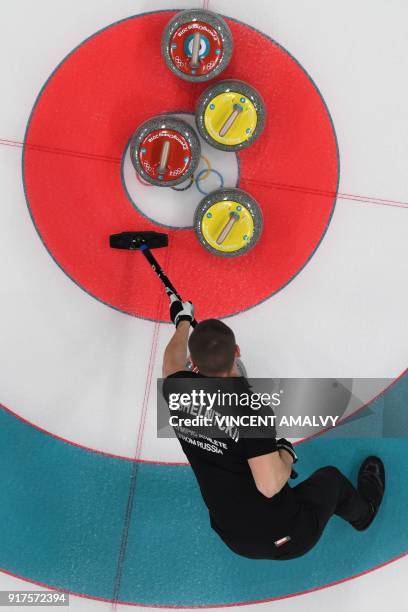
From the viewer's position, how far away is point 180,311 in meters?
2.02

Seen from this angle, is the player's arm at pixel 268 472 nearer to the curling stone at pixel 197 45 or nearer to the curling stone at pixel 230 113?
the curling stone at pixel 230 113

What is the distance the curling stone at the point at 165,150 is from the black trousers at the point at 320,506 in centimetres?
117

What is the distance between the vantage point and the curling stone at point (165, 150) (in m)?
2.06

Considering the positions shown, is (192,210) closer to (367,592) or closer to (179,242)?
(179,242)

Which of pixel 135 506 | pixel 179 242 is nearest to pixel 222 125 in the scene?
pixel 179 242

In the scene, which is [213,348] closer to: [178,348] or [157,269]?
[178,348]

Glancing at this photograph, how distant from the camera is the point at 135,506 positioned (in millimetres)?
2354

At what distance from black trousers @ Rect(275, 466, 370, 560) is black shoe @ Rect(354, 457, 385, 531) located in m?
0.02

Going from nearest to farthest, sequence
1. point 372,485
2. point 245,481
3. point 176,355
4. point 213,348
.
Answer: point 213,348
point 245,481
point 176,355
point 372,485

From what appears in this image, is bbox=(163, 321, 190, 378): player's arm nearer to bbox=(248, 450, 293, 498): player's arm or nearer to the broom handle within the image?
the broom handle

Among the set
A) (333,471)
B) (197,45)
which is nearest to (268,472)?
(333,471)

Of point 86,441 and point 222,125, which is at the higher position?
point 222,125

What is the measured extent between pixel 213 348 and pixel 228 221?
663 mm

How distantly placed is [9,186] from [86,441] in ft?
3.38
